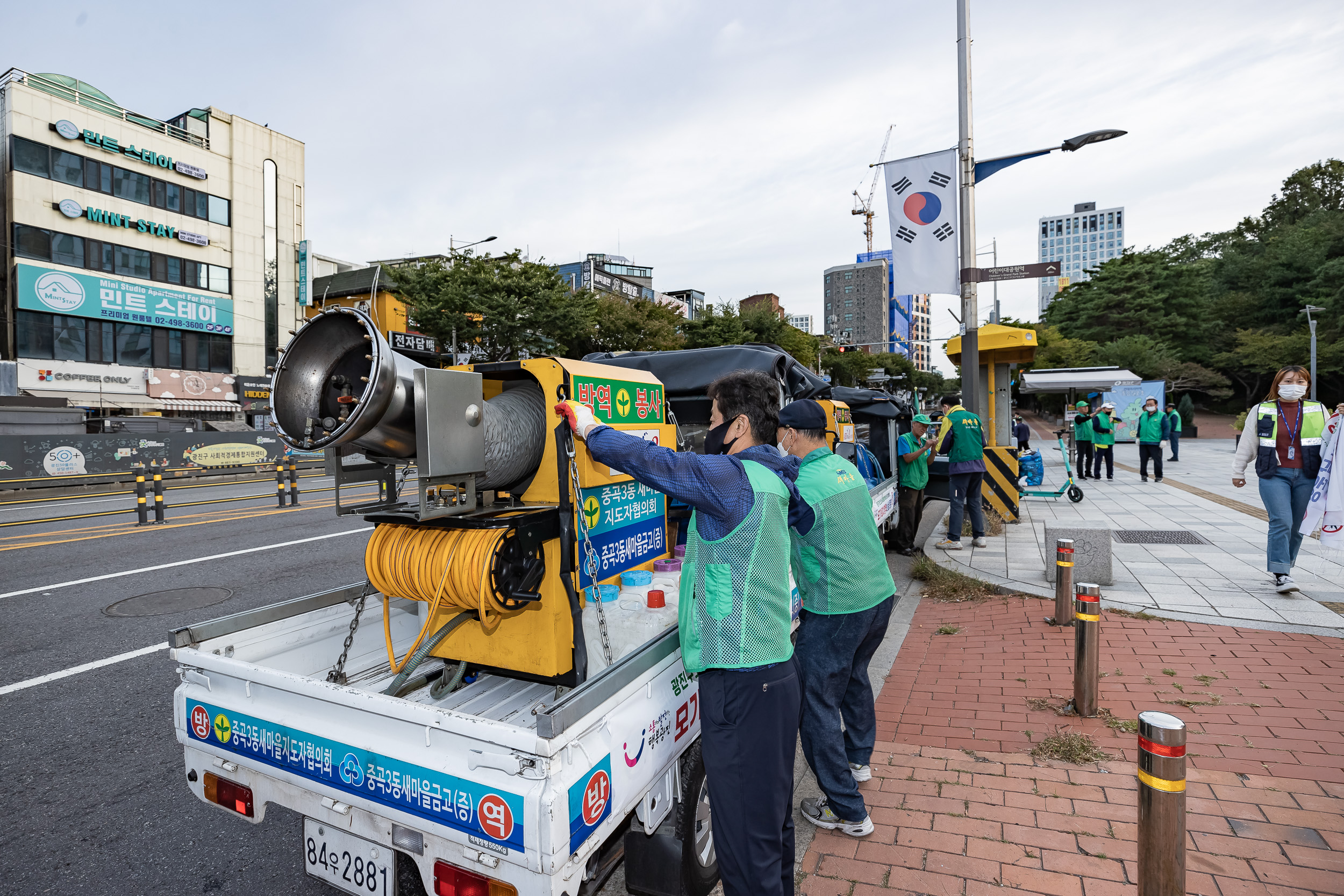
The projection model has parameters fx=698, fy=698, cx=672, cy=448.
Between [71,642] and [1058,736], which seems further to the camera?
[71,642]

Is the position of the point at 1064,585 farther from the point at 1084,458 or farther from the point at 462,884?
the point at 1084,458

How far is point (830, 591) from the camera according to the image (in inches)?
123

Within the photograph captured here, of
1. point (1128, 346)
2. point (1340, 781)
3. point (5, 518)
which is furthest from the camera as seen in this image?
point (1128, 346)

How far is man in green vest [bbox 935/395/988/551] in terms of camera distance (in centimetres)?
841

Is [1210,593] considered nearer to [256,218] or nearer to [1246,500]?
[1246,500]

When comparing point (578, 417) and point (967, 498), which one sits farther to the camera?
point (967, 498)

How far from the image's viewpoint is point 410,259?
109 feet

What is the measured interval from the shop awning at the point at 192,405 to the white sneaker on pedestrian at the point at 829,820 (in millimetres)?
36998

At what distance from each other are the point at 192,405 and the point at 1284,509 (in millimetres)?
38700

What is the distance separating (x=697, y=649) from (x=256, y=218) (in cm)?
4145

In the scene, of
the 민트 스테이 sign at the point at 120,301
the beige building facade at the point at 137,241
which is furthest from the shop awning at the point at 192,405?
the 민트 스테이 sign at the point at 120,301

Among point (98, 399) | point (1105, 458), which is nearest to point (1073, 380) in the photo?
point (1105, 458)

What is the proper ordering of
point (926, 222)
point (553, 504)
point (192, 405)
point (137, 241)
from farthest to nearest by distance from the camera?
point (192, 405), point (137, 241), point (926, 222), point (553, 504)

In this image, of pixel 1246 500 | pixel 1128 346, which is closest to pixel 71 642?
pixel 1246 500
